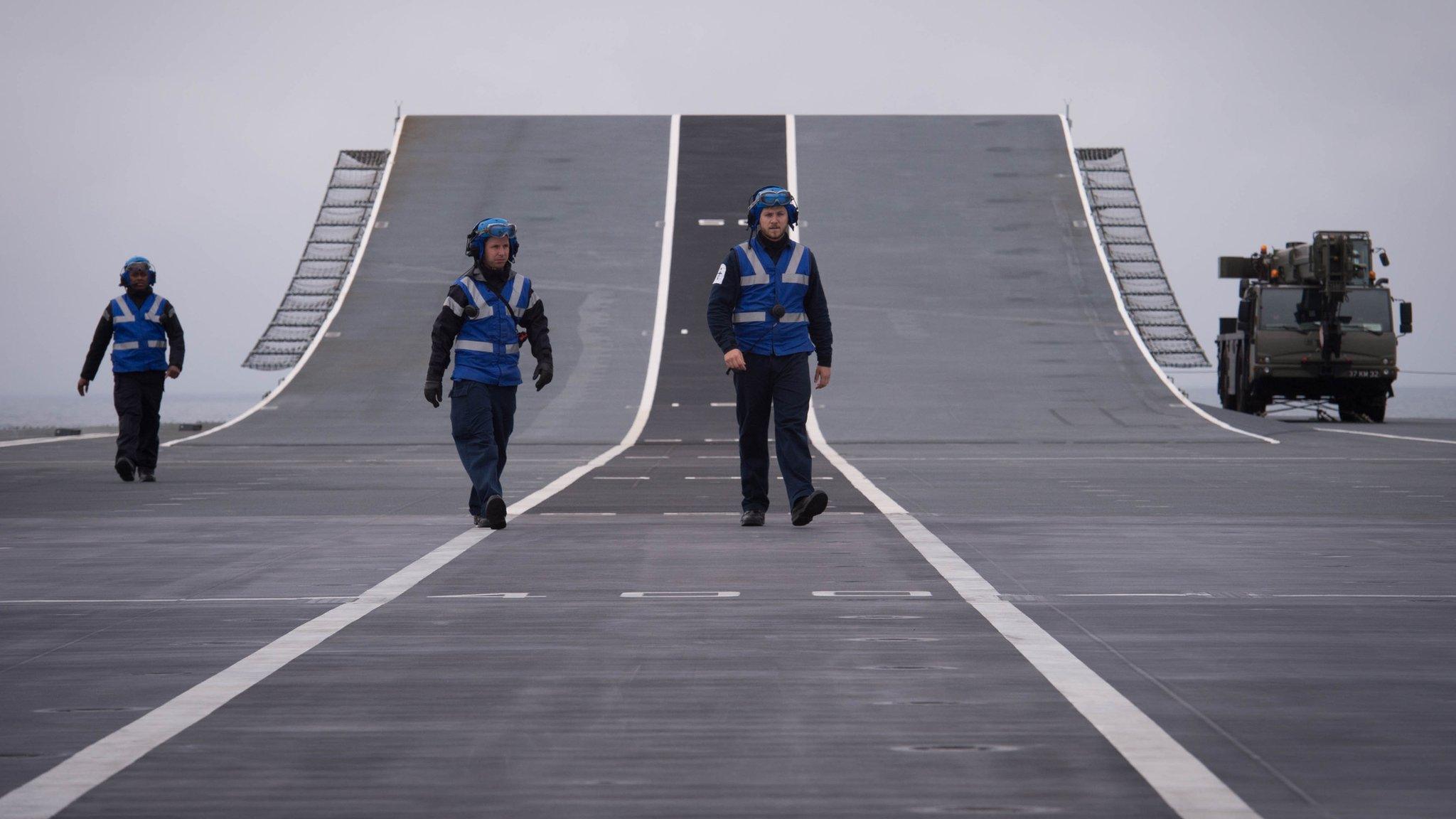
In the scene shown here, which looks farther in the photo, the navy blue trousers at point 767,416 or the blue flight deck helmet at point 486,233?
the blue flight deck helmet at point 486,233

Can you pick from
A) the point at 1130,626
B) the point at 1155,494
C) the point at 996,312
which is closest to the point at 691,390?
the point at 996,312

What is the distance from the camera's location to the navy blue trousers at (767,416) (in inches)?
425

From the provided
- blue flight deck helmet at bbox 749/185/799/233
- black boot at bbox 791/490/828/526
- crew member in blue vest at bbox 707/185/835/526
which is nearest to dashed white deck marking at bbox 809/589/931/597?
black boot at bbox 791/490/828/526

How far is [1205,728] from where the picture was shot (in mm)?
4660

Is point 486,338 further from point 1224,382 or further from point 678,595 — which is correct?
point 1224,382

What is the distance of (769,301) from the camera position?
11.1 metres

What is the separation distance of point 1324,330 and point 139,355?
953 inches

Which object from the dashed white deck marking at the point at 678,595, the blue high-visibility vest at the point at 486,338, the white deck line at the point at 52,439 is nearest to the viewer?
the dashed white deck marking at the point at 678,595

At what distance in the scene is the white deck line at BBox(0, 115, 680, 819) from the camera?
3.97 meters

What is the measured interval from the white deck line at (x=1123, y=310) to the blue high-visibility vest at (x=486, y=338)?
48.0 feet

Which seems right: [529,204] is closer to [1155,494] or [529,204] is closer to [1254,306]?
[1254,306]

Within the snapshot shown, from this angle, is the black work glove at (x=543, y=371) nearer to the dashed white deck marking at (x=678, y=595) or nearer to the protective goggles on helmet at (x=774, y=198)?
the protective goggles on helmet at (x=774, y=198)

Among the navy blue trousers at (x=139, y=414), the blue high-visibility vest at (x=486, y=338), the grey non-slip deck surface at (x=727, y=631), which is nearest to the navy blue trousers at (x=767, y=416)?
the grey non-slip deck surface at (x=727, y=631)

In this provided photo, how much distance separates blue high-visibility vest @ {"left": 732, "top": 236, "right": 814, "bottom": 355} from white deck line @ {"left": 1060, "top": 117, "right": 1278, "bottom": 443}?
45.4 ft
